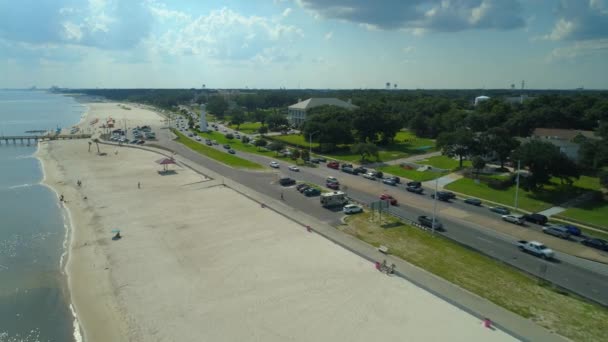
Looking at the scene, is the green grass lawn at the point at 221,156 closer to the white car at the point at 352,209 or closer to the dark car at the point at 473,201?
the white car at the point at 352,209

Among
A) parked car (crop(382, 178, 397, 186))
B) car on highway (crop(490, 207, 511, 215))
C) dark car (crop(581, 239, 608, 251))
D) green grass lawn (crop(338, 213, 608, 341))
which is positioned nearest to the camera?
green grass lawn (crop(338, 213, 608, 341))

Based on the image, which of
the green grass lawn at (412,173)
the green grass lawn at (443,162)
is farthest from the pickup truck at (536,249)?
the green grass lawn at (443,162)

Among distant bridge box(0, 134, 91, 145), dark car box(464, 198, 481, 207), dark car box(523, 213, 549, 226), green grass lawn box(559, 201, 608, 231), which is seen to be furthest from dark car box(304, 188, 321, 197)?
distant bridge box(0, 134, 91, 145)

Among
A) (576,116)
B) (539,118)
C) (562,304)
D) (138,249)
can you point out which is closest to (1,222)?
(138,249)

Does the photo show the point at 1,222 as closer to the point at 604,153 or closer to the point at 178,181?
the point at 178,181

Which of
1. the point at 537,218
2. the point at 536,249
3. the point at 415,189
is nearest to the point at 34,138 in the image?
the point at 415,189

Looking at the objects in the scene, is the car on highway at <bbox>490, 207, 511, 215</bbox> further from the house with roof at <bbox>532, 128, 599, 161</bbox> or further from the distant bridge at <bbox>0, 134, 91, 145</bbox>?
the distant bridge at <bbox>0, 134, 91, 145</bbox>
